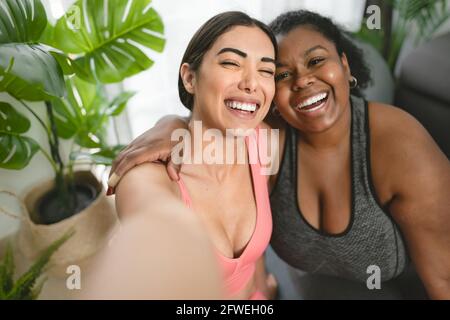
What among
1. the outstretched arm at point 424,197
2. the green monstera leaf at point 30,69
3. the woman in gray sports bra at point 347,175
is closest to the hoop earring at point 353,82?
the woman in gray sports bra at point 347,175

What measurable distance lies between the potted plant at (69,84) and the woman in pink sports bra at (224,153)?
0.23 m

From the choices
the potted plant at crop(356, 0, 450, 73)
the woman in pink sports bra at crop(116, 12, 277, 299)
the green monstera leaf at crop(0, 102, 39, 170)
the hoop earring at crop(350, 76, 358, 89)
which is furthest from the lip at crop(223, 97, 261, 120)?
the green monstera leaf at crop(0, 102, 39, 170)

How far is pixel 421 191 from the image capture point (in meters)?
0.57

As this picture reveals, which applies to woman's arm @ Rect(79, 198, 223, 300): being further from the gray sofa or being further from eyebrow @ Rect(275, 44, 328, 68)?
the gray sofa

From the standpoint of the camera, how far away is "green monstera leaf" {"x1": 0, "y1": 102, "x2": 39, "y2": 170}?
788 millimetres

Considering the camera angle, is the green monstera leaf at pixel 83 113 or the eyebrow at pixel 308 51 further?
the green monstera leaf at pixel 83 113

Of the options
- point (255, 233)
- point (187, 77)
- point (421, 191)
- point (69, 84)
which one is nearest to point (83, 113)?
point (69, 84)

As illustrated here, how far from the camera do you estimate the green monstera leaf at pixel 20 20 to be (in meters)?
0.62

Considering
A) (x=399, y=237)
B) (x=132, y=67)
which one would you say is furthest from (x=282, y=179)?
(x=132, y=67)

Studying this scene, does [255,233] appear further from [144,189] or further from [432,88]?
[432,88]

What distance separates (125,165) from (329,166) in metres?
0.37

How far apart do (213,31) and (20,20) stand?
1.24 ft

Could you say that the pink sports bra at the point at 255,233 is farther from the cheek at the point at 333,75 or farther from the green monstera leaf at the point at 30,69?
the green monstera leaf at the point at 30,69

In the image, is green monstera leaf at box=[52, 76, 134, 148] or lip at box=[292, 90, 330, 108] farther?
green monstera leaf at box=[52, 76, 134, 148]
